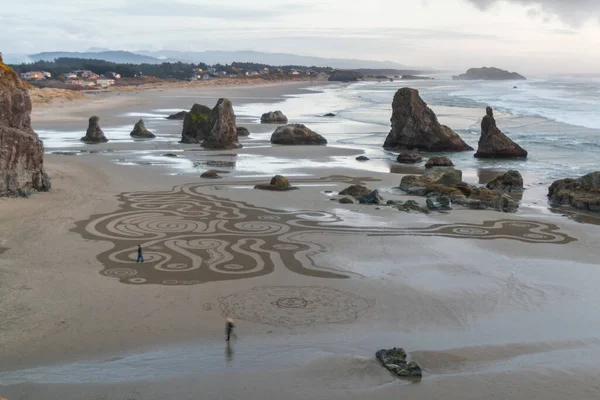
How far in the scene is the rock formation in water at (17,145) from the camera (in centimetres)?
2684

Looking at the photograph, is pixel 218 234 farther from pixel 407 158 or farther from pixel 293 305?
pixel 407 158

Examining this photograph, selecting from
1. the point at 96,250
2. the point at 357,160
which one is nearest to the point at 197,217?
the point at 96,250

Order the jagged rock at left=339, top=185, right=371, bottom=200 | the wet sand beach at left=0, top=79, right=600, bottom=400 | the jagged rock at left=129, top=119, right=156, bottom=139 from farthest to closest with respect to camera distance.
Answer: the jagged rock at left=129, top=119, right=156, bottom=139 < the jagged rock at left=339, top=185, right=371, bottom=200 < the wet sand beach at left=0, top=79, right=600, bottom=400

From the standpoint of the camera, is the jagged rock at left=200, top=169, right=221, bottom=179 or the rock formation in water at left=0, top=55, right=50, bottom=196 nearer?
the rock formation in water at left=0, top=55, right=50, bottom=196

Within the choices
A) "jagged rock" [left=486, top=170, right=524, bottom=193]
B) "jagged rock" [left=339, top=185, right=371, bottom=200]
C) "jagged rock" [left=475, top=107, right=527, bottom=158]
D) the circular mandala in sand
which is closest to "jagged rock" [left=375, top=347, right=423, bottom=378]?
the circular mandala in sand

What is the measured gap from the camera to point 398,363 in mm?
12320

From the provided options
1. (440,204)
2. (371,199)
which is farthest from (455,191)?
(371,199)

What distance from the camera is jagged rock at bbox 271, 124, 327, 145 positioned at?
50.3m

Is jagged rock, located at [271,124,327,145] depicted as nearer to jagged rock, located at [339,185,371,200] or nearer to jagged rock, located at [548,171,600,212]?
jagged rock, located at [339,185,371,200]

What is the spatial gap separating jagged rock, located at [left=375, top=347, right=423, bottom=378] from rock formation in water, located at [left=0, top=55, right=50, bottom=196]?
1957 cm

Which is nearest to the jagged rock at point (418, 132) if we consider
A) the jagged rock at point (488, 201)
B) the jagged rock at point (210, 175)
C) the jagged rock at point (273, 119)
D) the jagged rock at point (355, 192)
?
the jagged rock at point (273, 119)

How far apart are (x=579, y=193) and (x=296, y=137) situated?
83.7ft

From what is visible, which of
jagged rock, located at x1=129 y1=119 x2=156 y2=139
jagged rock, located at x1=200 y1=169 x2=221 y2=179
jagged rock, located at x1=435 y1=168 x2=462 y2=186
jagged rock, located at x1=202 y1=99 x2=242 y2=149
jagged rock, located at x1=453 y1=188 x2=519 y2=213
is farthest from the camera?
jagged rock, located at x1=129 y1=119 x2=156 y2=139

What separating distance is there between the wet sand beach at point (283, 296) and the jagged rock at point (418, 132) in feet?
63.6
